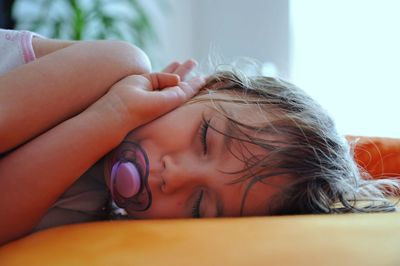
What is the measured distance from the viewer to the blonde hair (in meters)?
0.73

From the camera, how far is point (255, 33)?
9.01 ft

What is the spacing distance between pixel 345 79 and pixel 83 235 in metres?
1.98

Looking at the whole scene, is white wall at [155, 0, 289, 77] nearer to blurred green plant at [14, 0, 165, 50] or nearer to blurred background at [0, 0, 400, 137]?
blurred background at [0, 0, 400, 137]

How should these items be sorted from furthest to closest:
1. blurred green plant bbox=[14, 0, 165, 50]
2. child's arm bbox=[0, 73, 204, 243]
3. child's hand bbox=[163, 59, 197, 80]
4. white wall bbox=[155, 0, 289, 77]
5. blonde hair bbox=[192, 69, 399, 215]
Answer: white wall bbox=[155, 0, 289, 77] < blurred green plant bbox=[14, 0, 165, 50] < child's hand bbox=[163, 59, 197, 80] < blonde hair bbox=[192, 69, 399, 215] < child's arm bbox=[0, 73, 204, 243]

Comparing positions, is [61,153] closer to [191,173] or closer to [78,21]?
[191,173]

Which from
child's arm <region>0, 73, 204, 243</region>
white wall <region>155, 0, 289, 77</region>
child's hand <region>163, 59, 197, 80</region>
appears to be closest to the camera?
child's arm <region>0, 73, 204, 243</region>

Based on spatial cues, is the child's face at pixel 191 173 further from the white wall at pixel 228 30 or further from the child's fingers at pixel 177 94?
the white wall at pixel 228 30

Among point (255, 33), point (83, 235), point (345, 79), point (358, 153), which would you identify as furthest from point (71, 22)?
point (83, 235)

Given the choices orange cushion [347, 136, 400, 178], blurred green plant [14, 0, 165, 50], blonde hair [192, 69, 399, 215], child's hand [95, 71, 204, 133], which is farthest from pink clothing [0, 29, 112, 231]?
blurred green plant [14, 0, 165, 50]

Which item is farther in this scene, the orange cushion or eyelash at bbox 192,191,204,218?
the orange cushion

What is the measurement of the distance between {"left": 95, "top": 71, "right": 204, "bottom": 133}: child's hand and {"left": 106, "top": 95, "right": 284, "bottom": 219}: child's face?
2 centimetres

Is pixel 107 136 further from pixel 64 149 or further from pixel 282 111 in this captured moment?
pixel 282 111

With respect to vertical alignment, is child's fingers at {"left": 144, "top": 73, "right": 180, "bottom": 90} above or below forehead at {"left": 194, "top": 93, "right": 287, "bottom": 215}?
above

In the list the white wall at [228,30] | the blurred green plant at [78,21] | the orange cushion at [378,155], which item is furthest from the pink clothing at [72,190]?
the white wall at [228,30]
